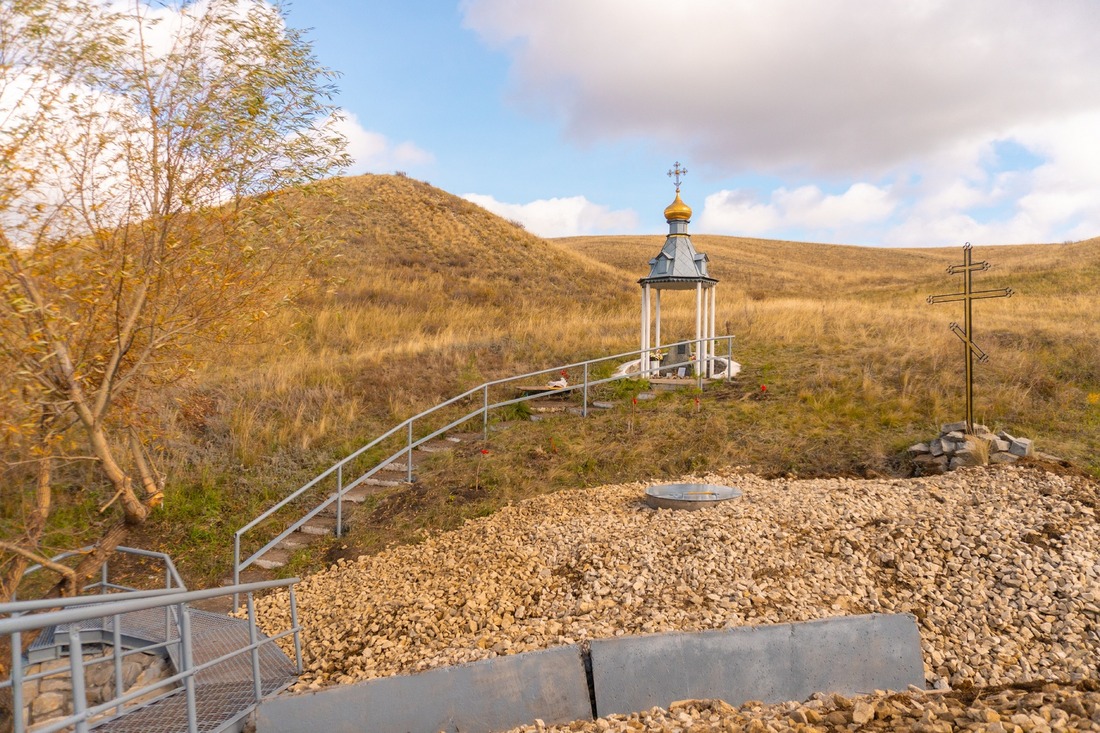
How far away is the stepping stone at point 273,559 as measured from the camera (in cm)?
907

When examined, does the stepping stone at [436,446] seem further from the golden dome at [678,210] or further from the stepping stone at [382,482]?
the golden dome at [678,210]

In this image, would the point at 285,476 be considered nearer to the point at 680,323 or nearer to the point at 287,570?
the point at 287,570

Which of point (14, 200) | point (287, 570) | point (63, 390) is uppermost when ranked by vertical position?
point (14, 200)

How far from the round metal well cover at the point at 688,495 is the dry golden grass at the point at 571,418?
1.45 meters

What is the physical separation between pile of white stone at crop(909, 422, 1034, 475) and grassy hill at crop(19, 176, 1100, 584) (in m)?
0.47

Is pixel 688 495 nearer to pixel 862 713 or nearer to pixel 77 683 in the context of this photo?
pixel 862 713

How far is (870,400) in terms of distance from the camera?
41.3 ft

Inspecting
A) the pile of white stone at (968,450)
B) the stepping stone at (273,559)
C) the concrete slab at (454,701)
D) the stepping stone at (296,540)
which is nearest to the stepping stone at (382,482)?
the stepping stone at (296,540)

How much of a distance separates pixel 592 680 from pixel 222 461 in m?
9.09

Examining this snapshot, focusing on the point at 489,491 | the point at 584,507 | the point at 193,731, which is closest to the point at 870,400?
the point at 584,507

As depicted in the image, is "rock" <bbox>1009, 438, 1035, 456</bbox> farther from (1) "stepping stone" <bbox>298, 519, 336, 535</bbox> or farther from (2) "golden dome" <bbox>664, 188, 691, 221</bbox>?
(1) "stepping stone" <bbox>298, 519, 336, 535</bbox>

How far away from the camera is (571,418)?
13047mm

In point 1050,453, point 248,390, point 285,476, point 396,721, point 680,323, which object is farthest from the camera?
point 680,323

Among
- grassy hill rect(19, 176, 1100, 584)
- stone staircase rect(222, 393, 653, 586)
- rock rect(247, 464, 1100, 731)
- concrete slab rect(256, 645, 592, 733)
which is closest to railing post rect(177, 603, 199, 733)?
concrete slab rect(256, 645, 592, 733)
